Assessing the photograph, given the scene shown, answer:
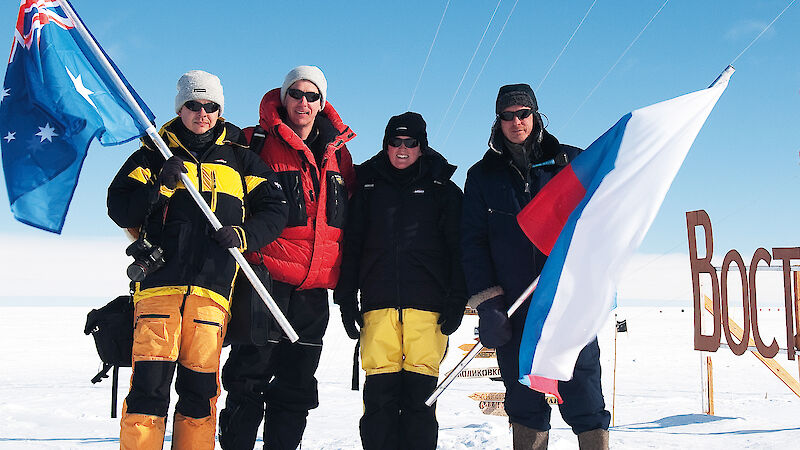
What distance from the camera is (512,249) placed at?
356cm

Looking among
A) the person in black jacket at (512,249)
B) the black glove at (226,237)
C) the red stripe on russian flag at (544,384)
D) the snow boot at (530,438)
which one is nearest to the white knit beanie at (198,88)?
the black glove at (226,237)

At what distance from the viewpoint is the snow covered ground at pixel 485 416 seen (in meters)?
6.66

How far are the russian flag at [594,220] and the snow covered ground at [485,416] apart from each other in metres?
3.28

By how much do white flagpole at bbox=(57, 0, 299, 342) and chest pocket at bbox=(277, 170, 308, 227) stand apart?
0.44 meters

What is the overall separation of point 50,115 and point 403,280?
2.16 meters

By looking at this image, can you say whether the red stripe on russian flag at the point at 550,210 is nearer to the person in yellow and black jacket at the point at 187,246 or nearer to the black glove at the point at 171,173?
the person in yellow and black jacket at the point at 187,246

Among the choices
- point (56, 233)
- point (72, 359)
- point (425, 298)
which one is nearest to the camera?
point (56, 233)

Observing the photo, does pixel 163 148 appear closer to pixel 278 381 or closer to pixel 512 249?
pixel 278 381

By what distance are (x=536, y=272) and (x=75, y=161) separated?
102 inches

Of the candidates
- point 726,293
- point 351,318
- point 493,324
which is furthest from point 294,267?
point 726,293

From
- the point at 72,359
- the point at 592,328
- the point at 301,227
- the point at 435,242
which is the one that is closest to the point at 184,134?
the point at 301,227

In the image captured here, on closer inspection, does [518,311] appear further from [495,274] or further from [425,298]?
[425,298]

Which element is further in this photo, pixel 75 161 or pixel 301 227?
pixel 301 227

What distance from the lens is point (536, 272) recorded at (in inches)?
140
